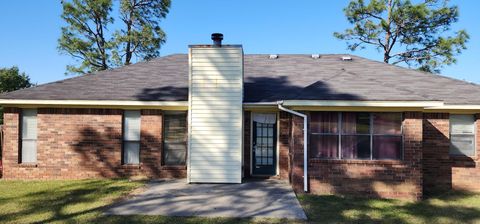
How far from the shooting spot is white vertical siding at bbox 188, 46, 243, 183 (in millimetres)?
11164

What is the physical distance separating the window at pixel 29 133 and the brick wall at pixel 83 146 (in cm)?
20

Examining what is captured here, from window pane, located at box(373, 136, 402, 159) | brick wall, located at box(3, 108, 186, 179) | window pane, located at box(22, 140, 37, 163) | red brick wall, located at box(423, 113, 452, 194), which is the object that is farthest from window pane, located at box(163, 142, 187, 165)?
red brick wall, located at box(423, 113, 452, 194)

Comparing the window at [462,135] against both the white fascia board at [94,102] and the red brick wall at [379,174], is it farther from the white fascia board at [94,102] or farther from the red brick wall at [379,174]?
the white fascia board at [94,102]

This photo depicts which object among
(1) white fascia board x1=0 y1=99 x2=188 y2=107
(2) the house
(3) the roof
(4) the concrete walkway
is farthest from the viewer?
(1) white fascia board x1=0 y1=99 x2=188 y2=107

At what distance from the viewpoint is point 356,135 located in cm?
998

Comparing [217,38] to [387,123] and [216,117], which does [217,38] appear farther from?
[387,123]

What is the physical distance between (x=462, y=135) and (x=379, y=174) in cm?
356

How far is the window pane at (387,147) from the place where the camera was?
989 centimetres

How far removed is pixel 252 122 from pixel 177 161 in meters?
2.71

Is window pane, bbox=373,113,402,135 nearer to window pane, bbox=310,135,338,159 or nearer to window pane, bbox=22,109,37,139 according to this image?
window pane, bbox=310,135,338,159

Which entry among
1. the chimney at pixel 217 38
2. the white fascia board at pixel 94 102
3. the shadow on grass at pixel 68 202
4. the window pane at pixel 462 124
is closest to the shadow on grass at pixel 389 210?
the shadow on grass at pixel 68 202

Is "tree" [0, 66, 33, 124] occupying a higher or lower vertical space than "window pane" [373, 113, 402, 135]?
higher

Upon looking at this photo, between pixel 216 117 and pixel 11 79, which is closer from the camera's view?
pixel 216 117

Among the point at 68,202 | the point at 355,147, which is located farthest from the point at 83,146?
the point at 355,147
